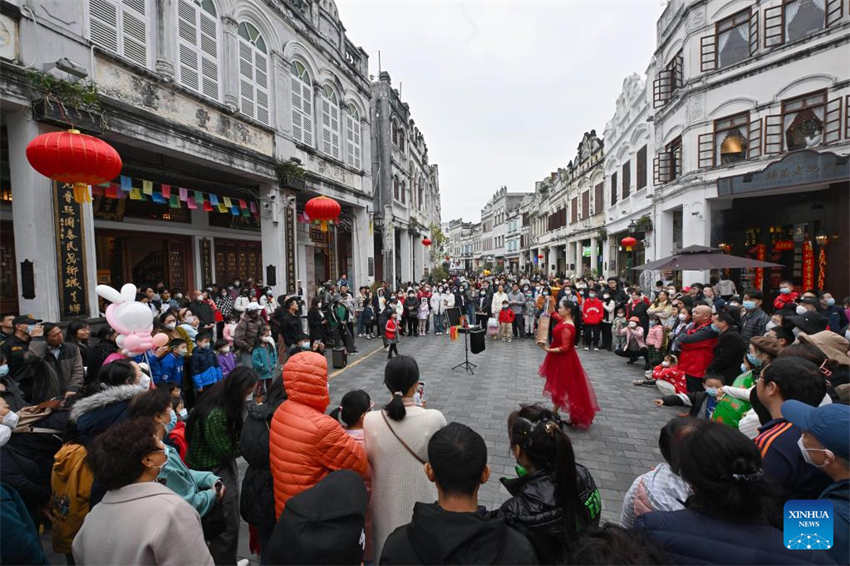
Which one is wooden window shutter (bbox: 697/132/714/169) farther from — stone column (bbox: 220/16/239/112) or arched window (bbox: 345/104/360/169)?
stone column (bbox: 220/16/239/112)

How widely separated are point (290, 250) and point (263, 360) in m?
6.87

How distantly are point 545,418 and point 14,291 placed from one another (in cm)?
1134

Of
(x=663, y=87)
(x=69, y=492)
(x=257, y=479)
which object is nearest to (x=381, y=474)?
(x=257, y=479)

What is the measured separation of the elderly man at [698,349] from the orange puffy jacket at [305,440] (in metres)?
5.05

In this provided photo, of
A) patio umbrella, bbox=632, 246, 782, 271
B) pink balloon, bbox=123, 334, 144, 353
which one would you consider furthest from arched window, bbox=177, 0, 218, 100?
patio umbrella, bbox=632, 246, 782, 271

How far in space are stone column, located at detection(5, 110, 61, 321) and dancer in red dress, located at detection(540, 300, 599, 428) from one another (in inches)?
320

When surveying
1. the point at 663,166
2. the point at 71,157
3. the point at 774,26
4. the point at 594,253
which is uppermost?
the point at 774,26

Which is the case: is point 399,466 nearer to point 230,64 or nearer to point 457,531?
point 457,531

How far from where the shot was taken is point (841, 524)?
1.78 m

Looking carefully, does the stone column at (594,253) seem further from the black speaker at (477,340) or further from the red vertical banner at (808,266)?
the black speaker at (477,340)

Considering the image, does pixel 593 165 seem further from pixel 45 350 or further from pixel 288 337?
pixel 45 350

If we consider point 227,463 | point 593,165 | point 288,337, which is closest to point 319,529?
point 227,463

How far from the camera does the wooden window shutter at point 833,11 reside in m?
10.8

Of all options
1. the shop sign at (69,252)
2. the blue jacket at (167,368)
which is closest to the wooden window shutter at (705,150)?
the blue jacket at (167,368)
